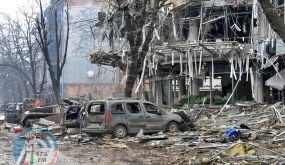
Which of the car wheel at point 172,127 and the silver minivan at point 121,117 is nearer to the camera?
the silver minivan at point 121,117

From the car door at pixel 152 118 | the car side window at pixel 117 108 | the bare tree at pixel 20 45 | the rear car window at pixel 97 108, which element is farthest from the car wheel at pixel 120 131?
the bare tree at pixel 20 45

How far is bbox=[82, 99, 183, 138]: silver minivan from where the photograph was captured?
64.4ft

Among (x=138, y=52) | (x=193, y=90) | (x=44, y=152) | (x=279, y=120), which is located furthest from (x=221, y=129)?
(x=193, y=90)

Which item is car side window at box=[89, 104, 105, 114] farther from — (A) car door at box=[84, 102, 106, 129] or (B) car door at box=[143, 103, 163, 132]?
(B) car door at box=[143, 103, 163, 132]

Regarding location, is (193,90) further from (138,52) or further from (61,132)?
(61,132)

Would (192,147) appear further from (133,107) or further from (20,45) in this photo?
(20,45)

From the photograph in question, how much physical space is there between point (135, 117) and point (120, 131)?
902 millimetres

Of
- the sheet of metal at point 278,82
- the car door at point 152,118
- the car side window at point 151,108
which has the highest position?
the sheet of metal at point 278,82

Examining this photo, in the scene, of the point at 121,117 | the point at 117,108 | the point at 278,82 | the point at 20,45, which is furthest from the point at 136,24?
the point at 20,45

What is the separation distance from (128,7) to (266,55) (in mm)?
9872

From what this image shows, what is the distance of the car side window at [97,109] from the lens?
19.9 metres

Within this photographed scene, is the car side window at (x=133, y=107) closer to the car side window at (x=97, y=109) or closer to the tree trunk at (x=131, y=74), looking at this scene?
the car side window at (x=97, y=109)

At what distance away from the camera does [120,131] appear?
786 inches

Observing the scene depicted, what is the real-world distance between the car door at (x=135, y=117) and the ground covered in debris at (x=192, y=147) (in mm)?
569
